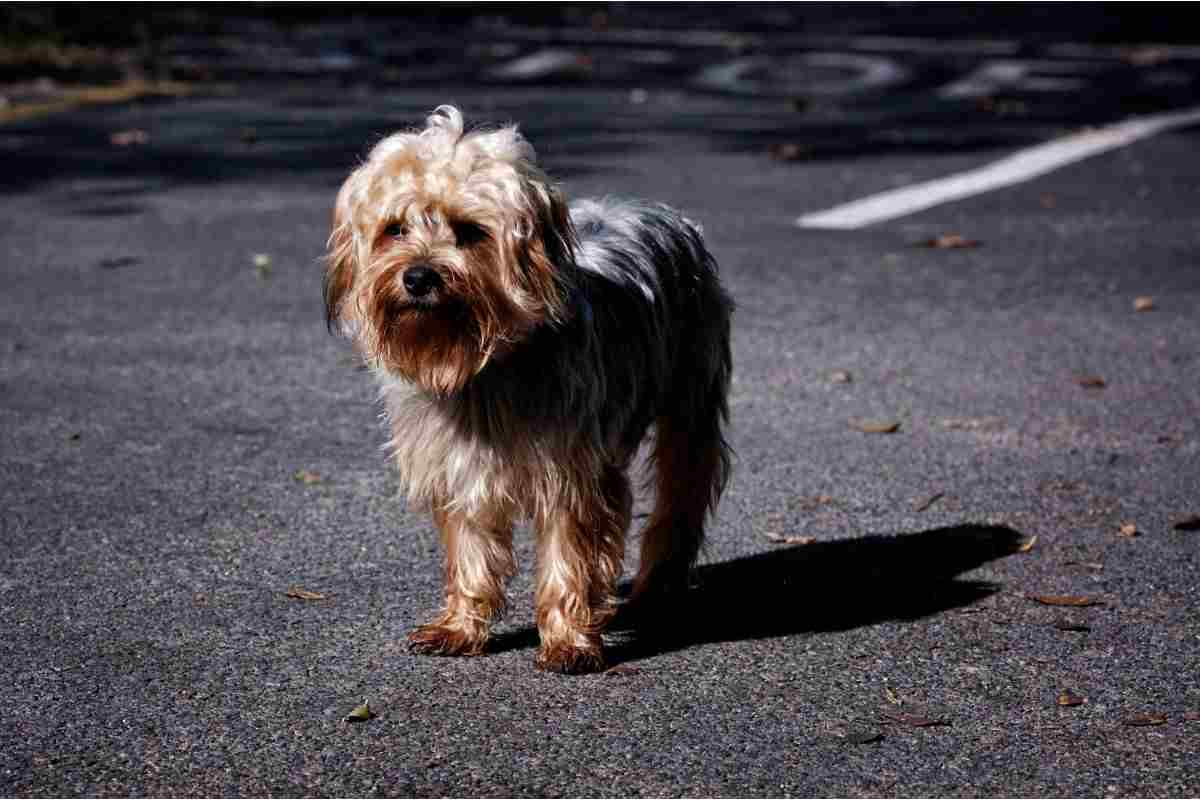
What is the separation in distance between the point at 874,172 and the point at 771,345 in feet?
16.5

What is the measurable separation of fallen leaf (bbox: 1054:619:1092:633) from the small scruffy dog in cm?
119

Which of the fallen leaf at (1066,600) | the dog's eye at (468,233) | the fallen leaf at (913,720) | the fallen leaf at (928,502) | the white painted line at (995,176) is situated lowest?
the white painted line at (995,176)

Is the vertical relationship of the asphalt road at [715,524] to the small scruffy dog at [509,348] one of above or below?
below

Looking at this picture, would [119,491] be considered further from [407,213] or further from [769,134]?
[769,134]

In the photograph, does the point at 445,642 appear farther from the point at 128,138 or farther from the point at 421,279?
the point at 128,138

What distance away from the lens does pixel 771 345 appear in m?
8.76

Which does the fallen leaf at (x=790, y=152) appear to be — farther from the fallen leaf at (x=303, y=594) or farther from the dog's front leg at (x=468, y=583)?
the dog's front leg at (x=468, y=583)

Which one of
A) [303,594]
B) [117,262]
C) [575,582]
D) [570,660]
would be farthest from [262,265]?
[570,660]

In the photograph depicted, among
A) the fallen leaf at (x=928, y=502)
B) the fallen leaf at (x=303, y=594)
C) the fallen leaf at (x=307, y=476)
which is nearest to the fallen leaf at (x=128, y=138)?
the fallen leaf at (x=307, y=476)

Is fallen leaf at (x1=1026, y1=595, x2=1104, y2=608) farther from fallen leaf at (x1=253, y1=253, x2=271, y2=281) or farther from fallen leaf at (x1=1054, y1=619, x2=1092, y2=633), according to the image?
fallen leaf at (x1=253, y1=253, x2=271, y2=281)

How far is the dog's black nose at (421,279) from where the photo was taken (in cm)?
462

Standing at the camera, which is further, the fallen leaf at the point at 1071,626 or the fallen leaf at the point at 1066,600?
the fallen leaf at the point at 1066,600

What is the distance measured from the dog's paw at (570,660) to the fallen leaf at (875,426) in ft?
8.96

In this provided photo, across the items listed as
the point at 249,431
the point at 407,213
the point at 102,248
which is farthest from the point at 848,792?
the point at 102,248
